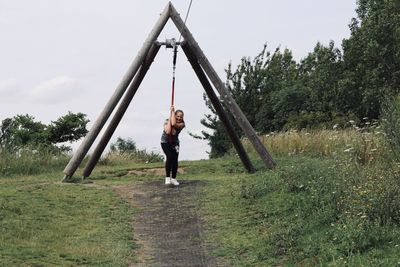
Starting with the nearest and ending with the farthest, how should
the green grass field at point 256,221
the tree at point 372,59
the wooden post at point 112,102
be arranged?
the green grass field at point 256,221 → the wooden post at point 112,102 → the tree at point 372,59

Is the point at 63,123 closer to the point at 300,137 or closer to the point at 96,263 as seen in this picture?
the point at 300,137

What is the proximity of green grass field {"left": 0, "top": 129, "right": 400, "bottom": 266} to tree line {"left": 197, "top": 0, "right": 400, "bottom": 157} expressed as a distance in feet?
84.3

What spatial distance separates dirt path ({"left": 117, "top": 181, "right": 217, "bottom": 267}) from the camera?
24.0 ft

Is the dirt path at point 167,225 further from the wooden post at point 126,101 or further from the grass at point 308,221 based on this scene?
the wooden post at point 126,101

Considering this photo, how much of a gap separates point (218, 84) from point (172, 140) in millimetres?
2203

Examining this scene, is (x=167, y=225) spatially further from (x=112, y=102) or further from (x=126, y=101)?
(x=126, y=101)

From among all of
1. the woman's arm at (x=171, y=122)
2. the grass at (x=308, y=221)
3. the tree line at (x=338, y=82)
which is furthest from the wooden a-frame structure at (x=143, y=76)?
the tree line at (x=338, y=82)

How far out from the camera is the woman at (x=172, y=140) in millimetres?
11977

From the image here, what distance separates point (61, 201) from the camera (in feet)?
34.6

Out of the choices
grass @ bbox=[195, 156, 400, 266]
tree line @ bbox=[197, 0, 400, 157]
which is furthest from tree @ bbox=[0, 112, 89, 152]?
grass @ bbox=[195, 156, 400, 266]

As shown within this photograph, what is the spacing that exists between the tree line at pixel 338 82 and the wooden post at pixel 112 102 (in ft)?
75.5

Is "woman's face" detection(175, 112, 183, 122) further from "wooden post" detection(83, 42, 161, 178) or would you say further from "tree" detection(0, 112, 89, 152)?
"tree" detection(0, 112, 89, 152)

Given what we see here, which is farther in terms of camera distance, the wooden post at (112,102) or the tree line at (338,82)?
the tree line at (338,82)

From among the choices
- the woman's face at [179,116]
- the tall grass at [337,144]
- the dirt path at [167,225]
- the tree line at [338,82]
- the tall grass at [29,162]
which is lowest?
the dirt path at [167,225]
